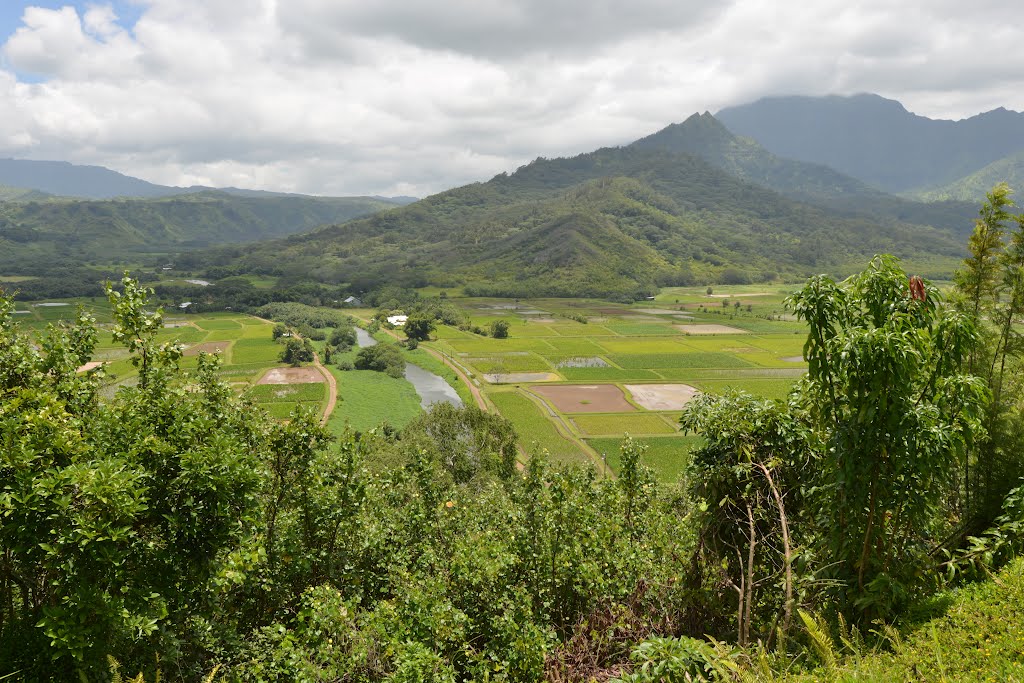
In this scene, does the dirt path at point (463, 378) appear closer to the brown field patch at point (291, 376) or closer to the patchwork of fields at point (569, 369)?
the patchwork of fields at point (569, 369)

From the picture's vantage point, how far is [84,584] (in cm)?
652

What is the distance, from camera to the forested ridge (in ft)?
21.1

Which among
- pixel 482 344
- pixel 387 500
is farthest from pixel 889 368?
pixel 482 344

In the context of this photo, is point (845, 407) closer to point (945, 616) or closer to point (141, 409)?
point (945, 616)

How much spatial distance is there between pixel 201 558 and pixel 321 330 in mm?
A: 123740

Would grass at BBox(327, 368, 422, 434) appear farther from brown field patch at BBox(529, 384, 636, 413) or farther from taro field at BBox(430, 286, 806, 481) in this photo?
brown field patch at BBox(529, 384, 636, 413)

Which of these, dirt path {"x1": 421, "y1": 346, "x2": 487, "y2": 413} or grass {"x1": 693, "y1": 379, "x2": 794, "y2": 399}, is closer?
dirt path {"x1": 421, "y1": 346, "x2": 487, "y2": 413}

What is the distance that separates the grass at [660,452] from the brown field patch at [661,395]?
32.6 feet

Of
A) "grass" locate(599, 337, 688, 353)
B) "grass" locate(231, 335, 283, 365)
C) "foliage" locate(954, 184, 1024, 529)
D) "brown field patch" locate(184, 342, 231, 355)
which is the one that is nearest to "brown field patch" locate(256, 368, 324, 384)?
"grass" locate(231, 335, 283, 365)

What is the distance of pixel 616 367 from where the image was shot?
300 feet

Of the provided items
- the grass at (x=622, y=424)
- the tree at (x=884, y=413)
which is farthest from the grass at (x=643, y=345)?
the tree at (x=884, y=413)

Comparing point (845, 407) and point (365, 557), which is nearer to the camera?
point (845, 407)

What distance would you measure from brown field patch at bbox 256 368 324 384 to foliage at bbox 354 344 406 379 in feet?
25.2

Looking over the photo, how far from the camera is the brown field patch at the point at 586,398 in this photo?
69.4m
